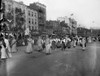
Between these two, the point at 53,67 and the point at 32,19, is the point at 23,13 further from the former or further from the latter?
the point at 53,67

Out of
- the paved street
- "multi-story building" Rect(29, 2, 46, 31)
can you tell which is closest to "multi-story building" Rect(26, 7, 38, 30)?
"multi-story building" Rect(29, 2, 46, 31)

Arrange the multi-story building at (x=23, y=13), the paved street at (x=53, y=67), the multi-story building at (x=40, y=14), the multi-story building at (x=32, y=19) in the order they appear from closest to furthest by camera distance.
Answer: the paved street at (x=53, y=67)
the multi-story building at (x=23, y=13)
the multi-story building at (x=32, y=19)
the multi-story building at (x=40, y=14)

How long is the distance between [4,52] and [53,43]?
36.1ft

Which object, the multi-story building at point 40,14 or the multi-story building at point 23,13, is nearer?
the multi-story building at point 23,13

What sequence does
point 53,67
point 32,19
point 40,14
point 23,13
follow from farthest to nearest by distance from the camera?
point 40,14
point 32,19
point 23,13
point 53,67

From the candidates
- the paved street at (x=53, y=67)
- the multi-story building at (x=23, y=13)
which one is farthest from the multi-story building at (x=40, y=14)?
the paved street at (x=53, y=67)

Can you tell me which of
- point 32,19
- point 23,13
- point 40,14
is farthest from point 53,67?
point 40,14

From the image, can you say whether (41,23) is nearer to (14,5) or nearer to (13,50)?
(14,5)

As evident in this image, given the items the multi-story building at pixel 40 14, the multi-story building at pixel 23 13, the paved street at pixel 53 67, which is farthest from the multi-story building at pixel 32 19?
the paved street at pixel 53 67

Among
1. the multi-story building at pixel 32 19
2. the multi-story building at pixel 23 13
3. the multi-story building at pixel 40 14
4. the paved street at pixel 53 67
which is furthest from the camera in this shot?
the multi-story building at pixel 40 14

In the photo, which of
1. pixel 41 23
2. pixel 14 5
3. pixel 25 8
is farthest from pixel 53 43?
pixel 41 23

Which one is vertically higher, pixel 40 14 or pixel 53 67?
pixel 40 14

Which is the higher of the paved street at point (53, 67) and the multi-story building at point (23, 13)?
the multi-story building at point (23, 13)

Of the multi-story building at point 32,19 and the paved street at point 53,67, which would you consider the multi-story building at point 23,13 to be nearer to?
the multi-story building at point 32,19
